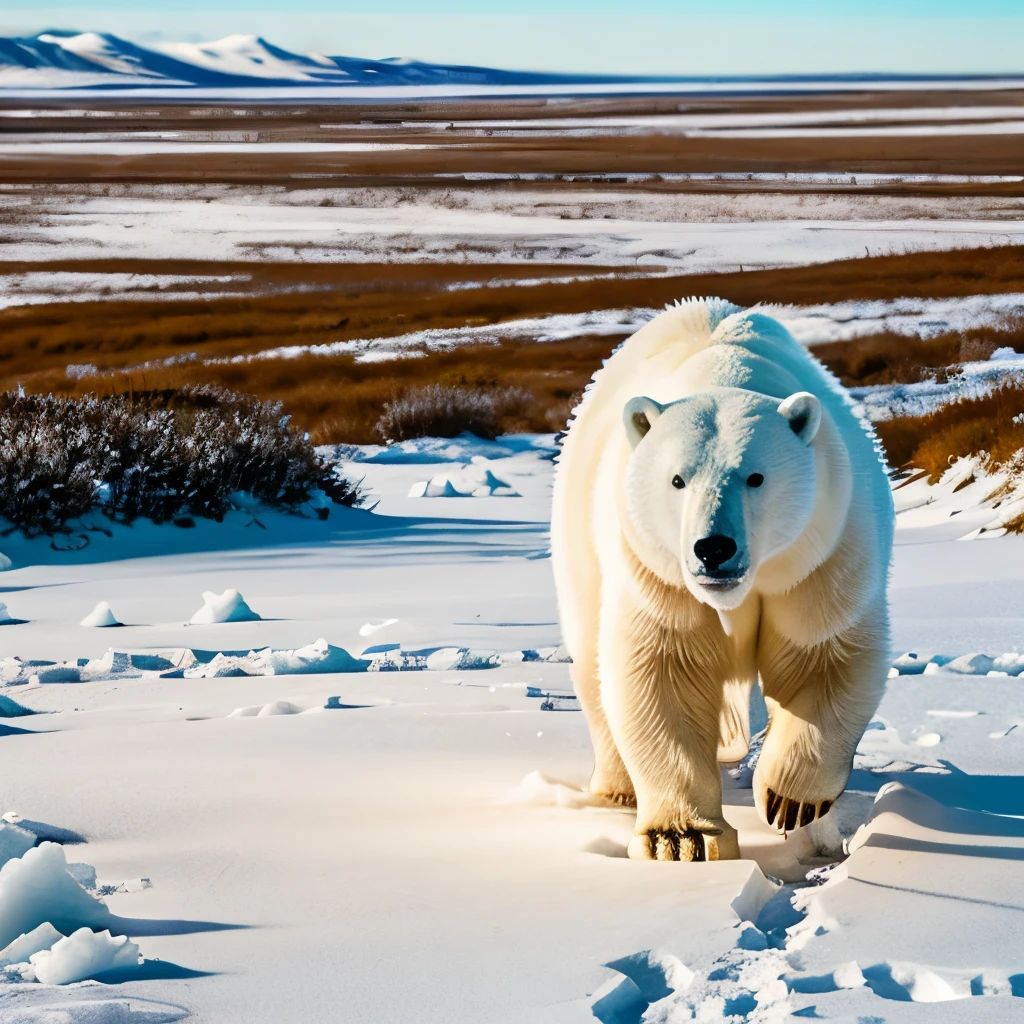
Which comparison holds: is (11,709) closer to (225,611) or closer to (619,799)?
(225,611)

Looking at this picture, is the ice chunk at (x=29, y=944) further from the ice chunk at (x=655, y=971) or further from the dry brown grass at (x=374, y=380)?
the dry brown grass at (x=374, y=380)

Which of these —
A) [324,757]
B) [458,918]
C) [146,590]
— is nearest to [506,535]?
[146,590]

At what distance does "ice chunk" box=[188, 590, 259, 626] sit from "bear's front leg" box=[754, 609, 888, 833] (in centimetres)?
324

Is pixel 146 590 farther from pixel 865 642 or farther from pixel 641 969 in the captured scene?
pixel 641 969

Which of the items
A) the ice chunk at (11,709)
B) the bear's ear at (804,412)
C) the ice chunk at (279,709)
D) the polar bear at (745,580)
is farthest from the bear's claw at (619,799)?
the ice chunk at (11,709)

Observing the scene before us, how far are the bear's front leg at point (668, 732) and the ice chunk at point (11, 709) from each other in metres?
2.03

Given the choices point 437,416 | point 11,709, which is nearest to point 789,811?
point 11,709

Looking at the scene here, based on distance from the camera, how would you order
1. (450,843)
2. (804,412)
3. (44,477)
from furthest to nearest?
1. (44,477)
2. (450,843)
3. (804,412)

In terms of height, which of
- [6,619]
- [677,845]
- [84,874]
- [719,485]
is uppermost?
[719,485]

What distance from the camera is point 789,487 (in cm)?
271

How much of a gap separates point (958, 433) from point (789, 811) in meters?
6.25

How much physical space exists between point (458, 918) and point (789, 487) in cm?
97

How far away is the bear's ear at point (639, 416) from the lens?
2771mm

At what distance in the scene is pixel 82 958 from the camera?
2.15m
